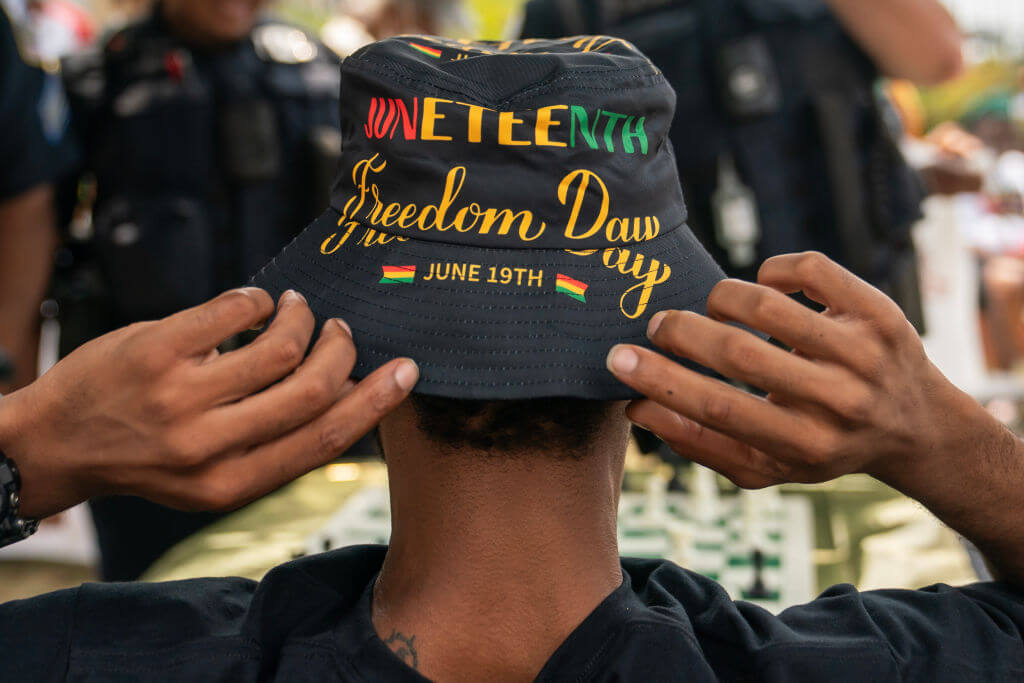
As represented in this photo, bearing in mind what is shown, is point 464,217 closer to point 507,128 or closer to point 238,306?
point 507,128

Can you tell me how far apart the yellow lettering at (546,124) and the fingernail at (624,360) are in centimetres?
24

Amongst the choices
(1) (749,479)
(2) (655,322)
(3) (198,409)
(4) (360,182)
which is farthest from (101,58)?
(1) (749,479)

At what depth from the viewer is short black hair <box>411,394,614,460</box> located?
3.00 ft

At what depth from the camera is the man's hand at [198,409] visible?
31.0 inches

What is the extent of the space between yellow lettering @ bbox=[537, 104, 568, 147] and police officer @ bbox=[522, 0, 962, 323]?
4.23 ft

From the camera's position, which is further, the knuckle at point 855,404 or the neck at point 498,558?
the neck at point 498,558

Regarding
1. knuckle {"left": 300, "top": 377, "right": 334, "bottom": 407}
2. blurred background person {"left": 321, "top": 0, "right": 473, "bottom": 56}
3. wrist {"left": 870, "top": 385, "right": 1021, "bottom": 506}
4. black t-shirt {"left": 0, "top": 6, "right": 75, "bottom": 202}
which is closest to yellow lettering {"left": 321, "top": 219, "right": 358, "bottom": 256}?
knuckle {"left": 300, "top": 377, "right": 334, "bottom": 407}

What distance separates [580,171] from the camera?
946 mm

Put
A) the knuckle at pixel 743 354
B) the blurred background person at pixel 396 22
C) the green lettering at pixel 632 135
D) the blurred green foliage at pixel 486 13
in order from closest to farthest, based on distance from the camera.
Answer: the knuckle at pixel 743 354 < the green lettering at pixel 632 135 < the blurred background person at pixel 396 22 < the blurred green foliage at pixel 486 13

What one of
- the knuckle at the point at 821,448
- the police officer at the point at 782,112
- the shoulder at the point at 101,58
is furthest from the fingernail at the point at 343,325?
the shoulder at the point at 101,58

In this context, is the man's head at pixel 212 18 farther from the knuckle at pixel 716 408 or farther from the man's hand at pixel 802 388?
the knuckle at pixel 716 408

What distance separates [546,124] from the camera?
93 centimetres

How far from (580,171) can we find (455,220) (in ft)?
0.45

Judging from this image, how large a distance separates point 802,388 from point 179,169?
1.89 meters
